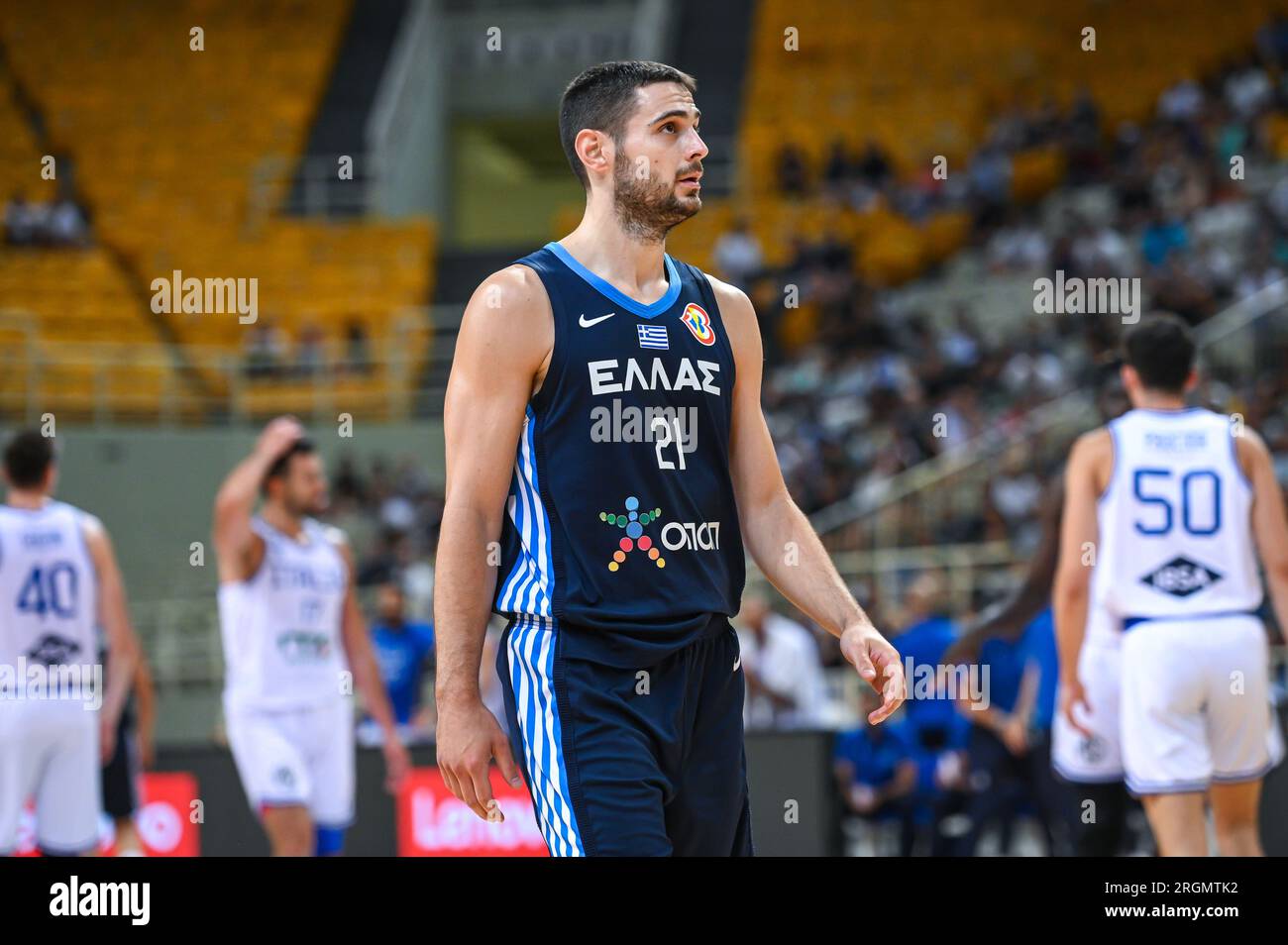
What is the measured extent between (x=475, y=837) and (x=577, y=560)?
623cm

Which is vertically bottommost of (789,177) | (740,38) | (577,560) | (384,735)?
(384,735)

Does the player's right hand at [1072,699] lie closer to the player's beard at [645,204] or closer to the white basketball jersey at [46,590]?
the player's beard at [645,204]

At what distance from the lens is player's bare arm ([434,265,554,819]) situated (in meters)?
3.66

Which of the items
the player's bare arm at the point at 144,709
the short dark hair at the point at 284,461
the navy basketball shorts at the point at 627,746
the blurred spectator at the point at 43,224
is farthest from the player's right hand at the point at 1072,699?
the blurred spectator at the point at 43,224

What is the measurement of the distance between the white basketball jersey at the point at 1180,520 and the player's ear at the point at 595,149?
300 centimetres

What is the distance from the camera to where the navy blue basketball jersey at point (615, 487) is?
3.71 m

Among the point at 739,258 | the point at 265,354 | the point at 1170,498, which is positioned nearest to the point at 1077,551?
the point at 1170,498

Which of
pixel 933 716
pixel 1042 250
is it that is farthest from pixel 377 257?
pixel 933 716

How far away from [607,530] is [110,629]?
14.5 ft

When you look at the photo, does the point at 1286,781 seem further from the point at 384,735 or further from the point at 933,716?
the point at 384,735

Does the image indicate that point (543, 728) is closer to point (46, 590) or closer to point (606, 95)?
point (606, 95)

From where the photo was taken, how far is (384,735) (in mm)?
7953

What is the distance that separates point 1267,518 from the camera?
6.15 m

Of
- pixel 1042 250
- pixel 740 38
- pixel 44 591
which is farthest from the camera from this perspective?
pixel 740 38
